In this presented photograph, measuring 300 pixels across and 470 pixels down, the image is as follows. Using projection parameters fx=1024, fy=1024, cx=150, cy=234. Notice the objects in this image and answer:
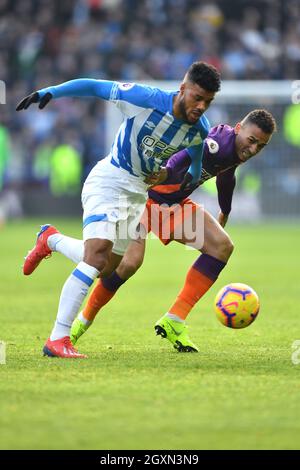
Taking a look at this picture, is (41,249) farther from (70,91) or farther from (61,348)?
(70,91)

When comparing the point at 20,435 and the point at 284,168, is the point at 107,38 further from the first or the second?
the point at 20,435

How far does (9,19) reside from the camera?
27.4m

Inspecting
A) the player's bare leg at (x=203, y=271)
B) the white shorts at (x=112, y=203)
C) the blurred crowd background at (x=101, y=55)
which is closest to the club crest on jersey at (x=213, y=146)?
the player's bare leg at (x=203, y=271)

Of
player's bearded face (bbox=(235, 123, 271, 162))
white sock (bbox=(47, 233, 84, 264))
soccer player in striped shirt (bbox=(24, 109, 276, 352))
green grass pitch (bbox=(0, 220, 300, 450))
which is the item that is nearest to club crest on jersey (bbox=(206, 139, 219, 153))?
soccer player in striped shirt (bbox=(24, 109, 276, 352))

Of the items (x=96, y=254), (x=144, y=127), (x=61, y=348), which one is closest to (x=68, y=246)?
(x=96, y=254)

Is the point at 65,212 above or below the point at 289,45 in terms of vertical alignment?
below

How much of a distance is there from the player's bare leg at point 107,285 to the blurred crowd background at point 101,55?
56.1 feet

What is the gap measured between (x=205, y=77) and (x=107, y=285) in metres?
2.03

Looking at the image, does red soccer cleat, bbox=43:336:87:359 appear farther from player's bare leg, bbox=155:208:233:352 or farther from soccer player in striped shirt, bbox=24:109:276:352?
player's bare leg, bbox=155:208:233:352

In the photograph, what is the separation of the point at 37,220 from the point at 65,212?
73 cm

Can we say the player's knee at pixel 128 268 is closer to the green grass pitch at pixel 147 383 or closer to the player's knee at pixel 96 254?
the green grass pitch at pixel 147 383

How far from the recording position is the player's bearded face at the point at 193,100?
23.0ft

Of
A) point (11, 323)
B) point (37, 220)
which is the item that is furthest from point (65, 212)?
point (11, 323)

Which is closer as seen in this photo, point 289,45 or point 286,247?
point 286,247
